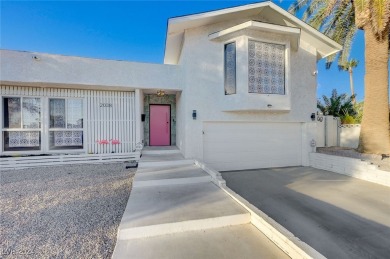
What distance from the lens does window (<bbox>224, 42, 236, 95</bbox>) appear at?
26.6 ft

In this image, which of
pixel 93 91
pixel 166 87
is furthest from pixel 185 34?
pixel 93 91

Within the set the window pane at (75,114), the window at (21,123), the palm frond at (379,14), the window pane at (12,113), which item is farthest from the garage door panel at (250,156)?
the window pane at (12,113)

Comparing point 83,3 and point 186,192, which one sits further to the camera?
point 83,3

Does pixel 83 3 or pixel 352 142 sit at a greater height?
pixel 83 3

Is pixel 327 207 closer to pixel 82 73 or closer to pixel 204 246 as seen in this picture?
pixel 204 246

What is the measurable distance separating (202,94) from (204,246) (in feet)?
20.5

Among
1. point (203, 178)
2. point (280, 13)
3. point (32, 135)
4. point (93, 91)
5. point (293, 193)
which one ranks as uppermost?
point (280, 13)

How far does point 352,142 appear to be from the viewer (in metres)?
13.1

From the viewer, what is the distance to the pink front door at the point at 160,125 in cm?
1119

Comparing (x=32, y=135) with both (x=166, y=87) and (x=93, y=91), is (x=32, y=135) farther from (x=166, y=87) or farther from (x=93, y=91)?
(x=166, y=87)

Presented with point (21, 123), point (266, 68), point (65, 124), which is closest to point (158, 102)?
point (65, 124)

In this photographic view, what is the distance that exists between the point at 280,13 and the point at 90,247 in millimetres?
10908

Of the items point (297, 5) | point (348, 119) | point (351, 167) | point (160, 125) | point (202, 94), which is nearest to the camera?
point (351, 167)

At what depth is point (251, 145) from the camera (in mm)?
8984
